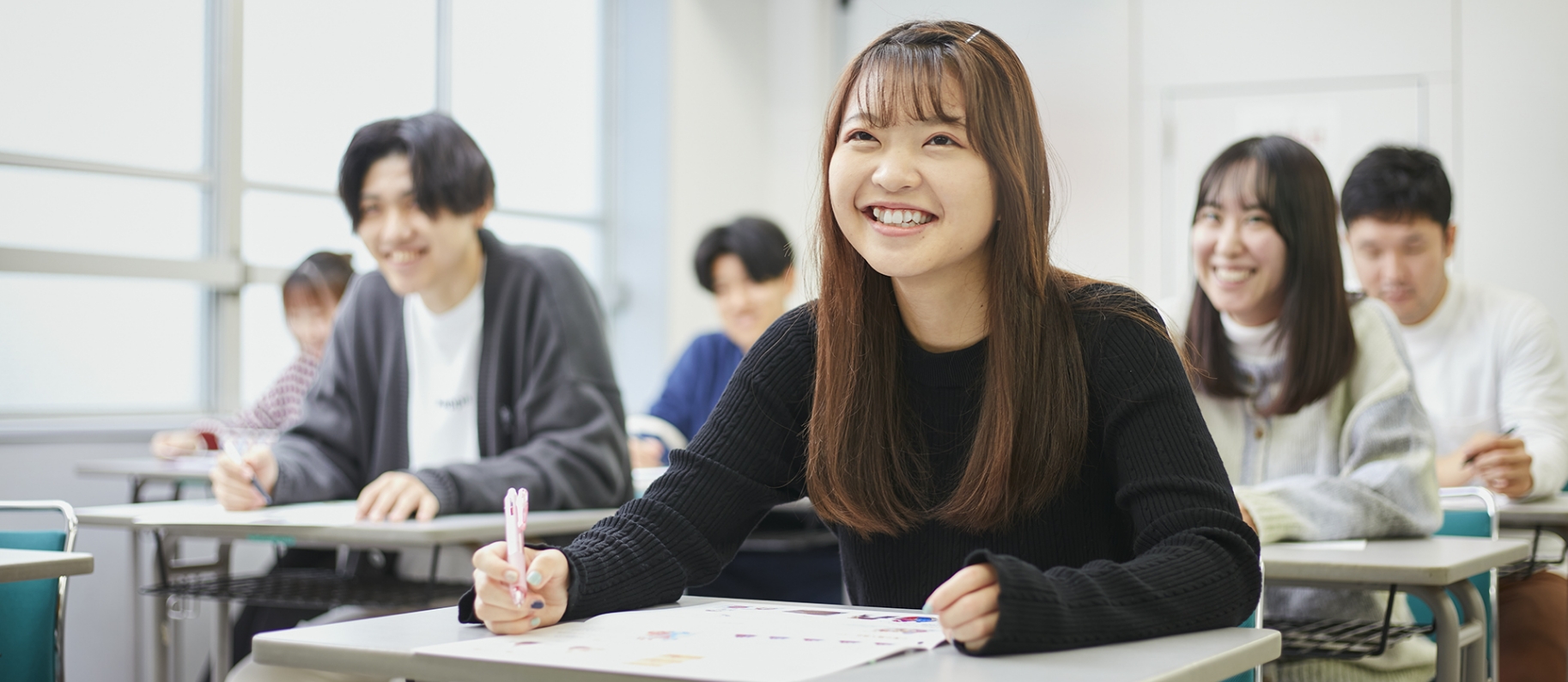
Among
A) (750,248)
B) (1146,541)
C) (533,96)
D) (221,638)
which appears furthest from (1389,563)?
(533,96)

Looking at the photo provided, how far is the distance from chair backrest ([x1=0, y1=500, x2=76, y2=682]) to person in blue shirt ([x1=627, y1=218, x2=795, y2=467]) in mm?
2189

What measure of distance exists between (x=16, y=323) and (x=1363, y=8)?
4763 millimetres

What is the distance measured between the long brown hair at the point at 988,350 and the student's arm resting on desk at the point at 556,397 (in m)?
1.07

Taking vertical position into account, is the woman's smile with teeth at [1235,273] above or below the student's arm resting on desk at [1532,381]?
above

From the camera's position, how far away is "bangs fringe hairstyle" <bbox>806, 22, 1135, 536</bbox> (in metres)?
1.23

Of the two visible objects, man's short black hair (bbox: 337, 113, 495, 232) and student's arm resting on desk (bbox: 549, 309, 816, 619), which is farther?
man's short black hair (bbox: 337, 113, 495, 232)

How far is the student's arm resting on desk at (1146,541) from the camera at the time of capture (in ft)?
3.18

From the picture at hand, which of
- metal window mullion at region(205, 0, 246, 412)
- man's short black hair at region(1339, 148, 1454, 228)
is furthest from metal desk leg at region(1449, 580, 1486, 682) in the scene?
metal window mullion at region(205, 0, 246, 412)

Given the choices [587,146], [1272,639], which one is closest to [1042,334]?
[1272,639]

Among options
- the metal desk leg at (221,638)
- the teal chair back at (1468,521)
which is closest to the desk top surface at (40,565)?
the metal desk leg at (221,638)

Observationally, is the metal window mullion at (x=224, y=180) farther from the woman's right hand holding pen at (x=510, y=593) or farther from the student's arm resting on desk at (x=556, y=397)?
the woman's right hand holding pen at (x=510, y=593)

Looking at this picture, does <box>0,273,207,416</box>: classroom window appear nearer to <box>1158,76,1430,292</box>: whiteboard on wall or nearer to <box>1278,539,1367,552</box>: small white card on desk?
<box>1278,539,1367,552</box>: small white card on desk

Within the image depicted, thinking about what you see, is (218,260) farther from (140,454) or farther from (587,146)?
(587,146)

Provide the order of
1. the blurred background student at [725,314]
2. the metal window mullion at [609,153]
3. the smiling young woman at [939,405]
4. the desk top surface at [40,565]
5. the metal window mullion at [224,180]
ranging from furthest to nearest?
the metal window mullion at [609,153] < the metal window mullion at [224,180] < the blurred background student at [725,314] < the desk top surface at [40,565] < the smiling young woman at [939,405]
